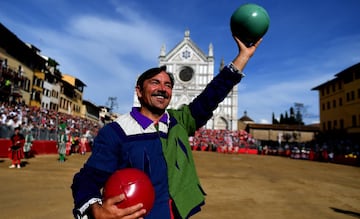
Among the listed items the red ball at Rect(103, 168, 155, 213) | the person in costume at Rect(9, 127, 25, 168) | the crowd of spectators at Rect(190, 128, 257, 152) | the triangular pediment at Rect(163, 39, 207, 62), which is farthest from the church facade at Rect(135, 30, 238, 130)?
the red ball at Rect(103, 168, 155, 213)

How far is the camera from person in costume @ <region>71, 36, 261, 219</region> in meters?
1.60

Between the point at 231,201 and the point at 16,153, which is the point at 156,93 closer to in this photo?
the point at 231,201

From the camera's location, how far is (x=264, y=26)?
238 centimetres

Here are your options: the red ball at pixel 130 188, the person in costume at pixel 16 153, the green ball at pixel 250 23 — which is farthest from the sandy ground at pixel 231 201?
the red ball at pixel 130 188

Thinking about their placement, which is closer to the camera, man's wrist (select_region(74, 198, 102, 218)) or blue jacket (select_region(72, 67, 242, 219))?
man's wrist (select_region(74, 198, 102, 218))

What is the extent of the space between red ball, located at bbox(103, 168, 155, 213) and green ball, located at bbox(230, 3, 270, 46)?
158 centimetres

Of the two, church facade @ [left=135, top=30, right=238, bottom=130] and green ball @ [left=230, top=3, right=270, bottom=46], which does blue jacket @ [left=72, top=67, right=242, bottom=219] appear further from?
church facade @ [left=135, top=30, right=238, bottom=130]

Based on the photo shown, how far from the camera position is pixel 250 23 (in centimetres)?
234

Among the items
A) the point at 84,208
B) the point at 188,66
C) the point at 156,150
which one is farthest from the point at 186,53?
the point at 84,208

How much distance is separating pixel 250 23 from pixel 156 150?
1.42 meters

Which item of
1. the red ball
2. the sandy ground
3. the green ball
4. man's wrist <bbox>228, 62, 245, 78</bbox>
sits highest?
the green ball

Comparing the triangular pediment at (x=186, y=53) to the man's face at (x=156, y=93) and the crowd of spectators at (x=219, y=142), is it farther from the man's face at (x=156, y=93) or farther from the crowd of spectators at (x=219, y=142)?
the man's face at (x=156, y=93)

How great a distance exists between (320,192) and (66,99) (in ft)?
163

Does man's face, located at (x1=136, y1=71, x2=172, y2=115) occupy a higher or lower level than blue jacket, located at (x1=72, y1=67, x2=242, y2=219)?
higher
